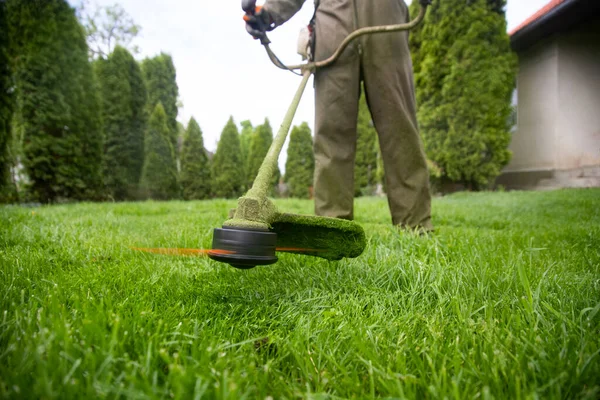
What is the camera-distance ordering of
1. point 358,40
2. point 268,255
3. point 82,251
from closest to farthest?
point 268,255 < point 82,251 < point 358,40

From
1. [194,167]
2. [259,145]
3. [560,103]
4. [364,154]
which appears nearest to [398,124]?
[560,103]

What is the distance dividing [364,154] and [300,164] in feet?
9.13

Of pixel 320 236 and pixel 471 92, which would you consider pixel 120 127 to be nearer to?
pixel 471 92

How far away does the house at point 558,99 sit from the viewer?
607 cm

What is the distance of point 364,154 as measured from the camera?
512 inches

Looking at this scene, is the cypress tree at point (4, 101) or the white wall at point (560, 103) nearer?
the cypress tree at point (4, 101)

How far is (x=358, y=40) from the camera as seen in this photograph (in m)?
2.14

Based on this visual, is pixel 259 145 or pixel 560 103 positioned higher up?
pixel 259 145

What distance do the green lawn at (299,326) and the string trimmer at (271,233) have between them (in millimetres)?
135

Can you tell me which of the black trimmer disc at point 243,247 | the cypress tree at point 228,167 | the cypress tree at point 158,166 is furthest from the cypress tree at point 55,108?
the cypress tree at point 228,167

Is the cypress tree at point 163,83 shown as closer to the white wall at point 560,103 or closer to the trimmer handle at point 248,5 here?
the white wall at point 560,103

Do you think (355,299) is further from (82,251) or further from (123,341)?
(82,251)

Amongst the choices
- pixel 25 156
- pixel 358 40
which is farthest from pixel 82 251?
pixel 25 156

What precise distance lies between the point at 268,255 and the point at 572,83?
790cm
